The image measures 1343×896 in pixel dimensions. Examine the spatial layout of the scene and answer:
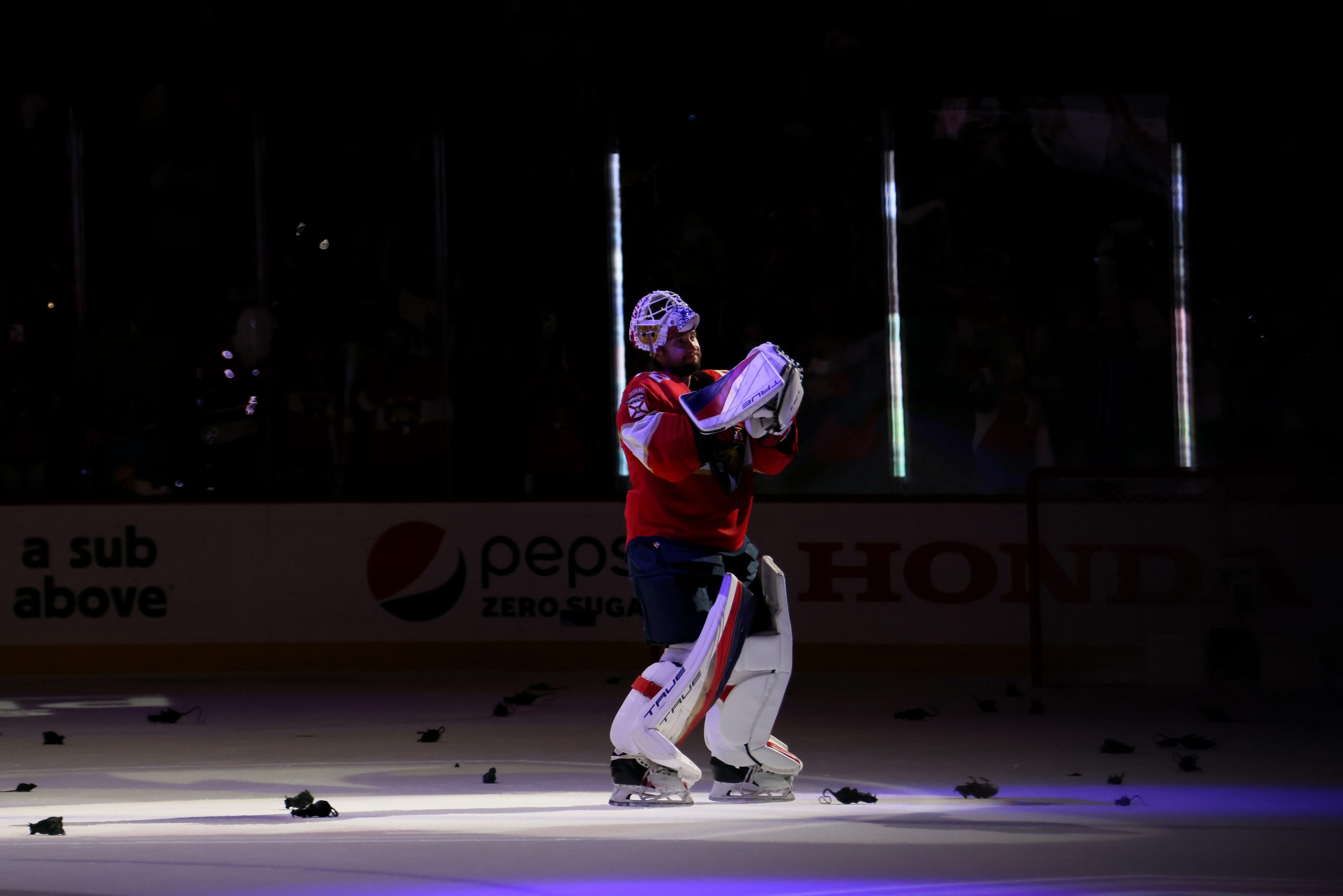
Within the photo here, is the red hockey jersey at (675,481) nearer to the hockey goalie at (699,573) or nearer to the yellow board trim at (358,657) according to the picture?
the hockey goalie at (699,573)

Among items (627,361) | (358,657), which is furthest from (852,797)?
(627,361)

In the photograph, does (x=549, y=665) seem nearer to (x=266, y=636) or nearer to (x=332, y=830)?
(x=266, y=636)

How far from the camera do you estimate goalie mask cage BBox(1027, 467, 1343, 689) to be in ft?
25.0

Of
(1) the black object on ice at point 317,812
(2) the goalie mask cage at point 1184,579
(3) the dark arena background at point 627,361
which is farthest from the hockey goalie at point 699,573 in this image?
(2) the goalie mask cage at point 1184,579

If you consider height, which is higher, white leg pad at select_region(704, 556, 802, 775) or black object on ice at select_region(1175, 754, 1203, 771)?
white leg pad at select_region(704, 556, 802, 775)

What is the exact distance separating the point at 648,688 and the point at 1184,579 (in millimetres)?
3740

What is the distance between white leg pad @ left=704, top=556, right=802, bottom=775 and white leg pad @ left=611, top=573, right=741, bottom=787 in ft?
0.39

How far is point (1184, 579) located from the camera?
7.92m

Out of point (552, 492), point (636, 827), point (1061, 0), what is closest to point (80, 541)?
point (552, 492)

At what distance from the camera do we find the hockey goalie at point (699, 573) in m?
4.92

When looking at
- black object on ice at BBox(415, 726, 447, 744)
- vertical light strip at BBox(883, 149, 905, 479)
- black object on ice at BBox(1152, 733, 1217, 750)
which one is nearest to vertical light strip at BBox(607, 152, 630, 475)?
vertical light strip at BBox(883, 149, 905, 479)

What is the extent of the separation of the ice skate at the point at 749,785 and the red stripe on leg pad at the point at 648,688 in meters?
0.34

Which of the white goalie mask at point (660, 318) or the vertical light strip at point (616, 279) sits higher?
the vertical light strip at point (616, 279)

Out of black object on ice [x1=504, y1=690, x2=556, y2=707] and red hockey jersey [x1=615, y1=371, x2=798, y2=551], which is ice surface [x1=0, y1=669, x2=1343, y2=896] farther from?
red hockey jersey [x1=615, y1=371, x2=798, y2=551]
